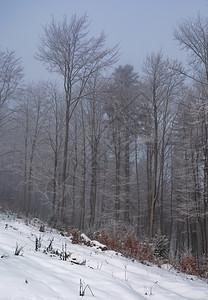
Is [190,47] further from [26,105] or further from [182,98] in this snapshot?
[26,105]

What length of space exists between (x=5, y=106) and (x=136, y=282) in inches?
714

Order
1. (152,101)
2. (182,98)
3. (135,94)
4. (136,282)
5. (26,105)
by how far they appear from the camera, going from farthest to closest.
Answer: (26,105), (135,94), (182,98), (152,101), (136,282)

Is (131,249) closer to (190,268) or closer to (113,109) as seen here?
(190,268)

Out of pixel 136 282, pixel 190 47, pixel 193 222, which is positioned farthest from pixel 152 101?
pixel 136 282

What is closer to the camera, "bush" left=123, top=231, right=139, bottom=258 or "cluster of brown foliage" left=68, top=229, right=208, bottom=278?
"cluster of brown foliage" left=68, top=229, right=208, bottom=278

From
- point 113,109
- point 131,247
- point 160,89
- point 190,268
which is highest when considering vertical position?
point 160,89

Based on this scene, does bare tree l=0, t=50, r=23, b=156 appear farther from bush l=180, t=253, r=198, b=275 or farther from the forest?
bush l=180, t=253, r=198, b=275

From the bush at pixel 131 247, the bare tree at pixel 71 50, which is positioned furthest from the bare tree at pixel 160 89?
the bush at pixel 131 247

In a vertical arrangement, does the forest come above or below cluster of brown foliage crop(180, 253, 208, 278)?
above

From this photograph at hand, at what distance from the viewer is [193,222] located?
17547mm

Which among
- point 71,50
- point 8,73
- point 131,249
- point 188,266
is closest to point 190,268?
point 188,266

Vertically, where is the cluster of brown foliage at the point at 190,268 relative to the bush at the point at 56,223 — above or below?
below

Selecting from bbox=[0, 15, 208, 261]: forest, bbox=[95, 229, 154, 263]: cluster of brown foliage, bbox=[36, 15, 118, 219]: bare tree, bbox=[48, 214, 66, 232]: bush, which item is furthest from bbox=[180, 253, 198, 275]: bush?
bbox=[36, 15, 118, 219]: bare tree

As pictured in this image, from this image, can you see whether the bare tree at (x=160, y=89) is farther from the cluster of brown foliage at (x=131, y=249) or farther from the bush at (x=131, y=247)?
the bush at (x=131, y=247)
